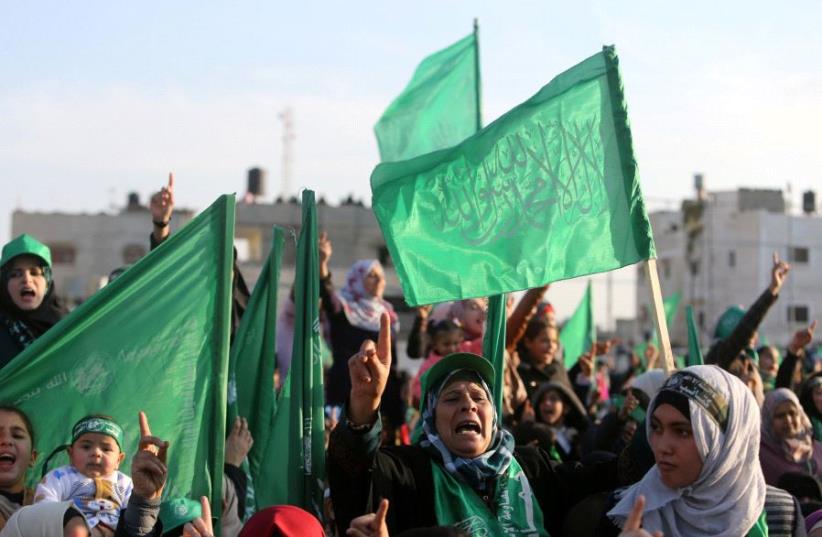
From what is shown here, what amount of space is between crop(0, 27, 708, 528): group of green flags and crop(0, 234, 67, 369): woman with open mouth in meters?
1.27

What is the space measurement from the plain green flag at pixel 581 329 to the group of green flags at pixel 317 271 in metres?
7.60

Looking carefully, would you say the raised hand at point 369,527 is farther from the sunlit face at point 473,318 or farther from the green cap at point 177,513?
the sunlit face at point 473,318

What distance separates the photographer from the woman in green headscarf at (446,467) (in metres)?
4.16

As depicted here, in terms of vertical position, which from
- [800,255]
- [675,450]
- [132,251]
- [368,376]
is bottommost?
[675,450]

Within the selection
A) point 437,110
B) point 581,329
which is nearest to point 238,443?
point 437,110

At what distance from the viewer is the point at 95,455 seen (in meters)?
4.94

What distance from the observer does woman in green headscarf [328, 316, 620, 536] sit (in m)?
4.16

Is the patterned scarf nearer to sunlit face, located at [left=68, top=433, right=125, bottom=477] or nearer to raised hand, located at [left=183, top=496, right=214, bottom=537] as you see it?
raised hand, located at [left=183, top=496, right=214, bottom=537]

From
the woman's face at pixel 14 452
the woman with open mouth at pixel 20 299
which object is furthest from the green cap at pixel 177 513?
the woman with open mouth at pixel 20 299

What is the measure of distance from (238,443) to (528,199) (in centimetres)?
173

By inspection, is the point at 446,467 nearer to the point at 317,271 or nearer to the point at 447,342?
the point at 317,271

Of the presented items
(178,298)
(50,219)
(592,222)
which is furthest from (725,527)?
(50,219)

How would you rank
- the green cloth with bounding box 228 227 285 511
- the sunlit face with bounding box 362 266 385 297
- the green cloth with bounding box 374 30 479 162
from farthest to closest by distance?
the green cloth with bounding box 374 30 479 162 → the sunlit face with bounding box 362 266 385 297 → the green cloth with bounding box 228 227 285 511

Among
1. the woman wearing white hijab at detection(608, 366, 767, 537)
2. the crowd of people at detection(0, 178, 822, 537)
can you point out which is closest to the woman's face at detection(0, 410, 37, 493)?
the crowd of people at detection(0, 178, 822, 537)
